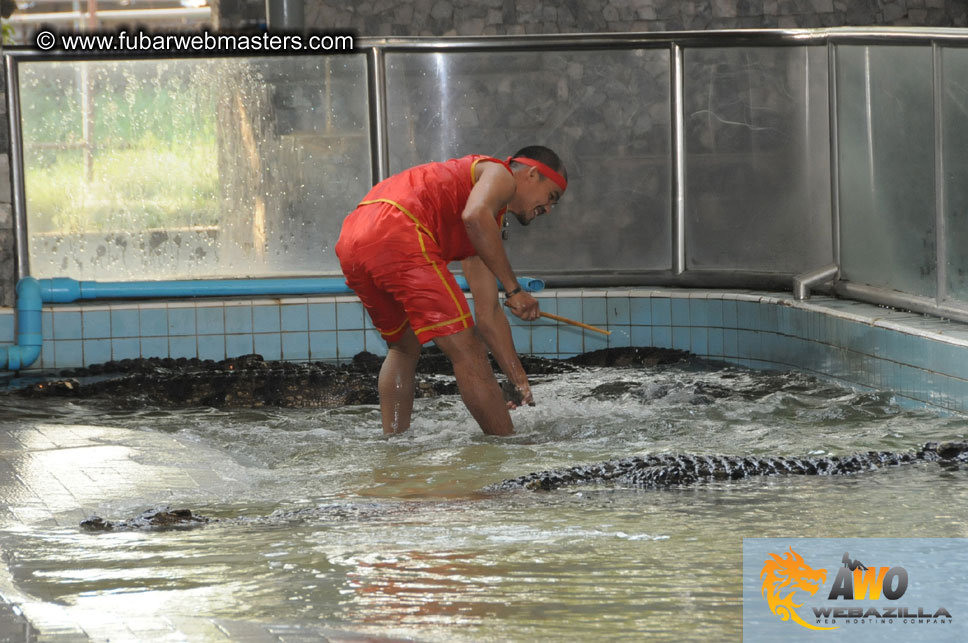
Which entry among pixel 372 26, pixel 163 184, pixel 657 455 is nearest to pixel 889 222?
pixel 657 455

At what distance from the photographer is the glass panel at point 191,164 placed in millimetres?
8156

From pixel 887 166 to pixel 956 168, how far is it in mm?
828

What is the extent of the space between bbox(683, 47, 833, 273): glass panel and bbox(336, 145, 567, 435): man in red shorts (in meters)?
3.22

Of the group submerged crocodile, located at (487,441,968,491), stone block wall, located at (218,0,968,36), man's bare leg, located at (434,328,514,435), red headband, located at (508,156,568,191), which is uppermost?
stone block wall, located at (218,0,968,36)

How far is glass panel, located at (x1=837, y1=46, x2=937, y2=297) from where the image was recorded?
637 centimetres

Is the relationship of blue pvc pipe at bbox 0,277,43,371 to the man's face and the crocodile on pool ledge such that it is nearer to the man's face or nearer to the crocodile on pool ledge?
the man's face

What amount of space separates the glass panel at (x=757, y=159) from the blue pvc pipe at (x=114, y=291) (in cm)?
148

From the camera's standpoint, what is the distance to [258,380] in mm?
7238

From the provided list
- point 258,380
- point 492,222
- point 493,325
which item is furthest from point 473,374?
point 258,380

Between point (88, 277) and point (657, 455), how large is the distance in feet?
17.1

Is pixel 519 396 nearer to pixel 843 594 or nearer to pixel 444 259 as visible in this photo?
pixel 444 259

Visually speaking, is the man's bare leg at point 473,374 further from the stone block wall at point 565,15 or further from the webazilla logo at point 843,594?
the stone block wall at point 565,15

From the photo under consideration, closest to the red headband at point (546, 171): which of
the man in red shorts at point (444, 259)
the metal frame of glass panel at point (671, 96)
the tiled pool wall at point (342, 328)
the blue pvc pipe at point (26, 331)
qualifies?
the man in red shorts at point (444, 259)

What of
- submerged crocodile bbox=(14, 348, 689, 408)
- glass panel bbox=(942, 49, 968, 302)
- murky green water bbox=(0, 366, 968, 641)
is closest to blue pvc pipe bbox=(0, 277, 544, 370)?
submerged crocodile bbox=(14, 348, 689, 408)
